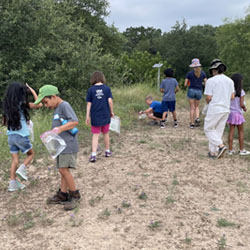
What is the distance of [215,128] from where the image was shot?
5223mm

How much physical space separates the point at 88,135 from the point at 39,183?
99.9 inches

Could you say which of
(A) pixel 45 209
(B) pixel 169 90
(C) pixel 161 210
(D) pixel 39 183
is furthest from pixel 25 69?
(C) pixel 161 210

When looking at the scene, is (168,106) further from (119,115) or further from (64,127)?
(64,127)

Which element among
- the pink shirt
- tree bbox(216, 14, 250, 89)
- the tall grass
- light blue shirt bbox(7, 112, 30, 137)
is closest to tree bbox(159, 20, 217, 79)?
tree bbox(216, 14, 250, 89)

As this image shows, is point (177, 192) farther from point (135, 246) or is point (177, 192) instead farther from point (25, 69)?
point (25, 69)

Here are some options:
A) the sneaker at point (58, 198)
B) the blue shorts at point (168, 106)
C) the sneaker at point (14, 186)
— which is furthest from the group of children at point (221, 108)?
the sneaker at point (14, 186)

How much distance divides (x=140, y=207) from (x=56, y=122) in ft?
4.46

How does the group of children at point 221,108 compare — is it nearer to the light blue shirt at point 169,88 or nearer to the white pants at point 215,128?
the white pants at point 215,128

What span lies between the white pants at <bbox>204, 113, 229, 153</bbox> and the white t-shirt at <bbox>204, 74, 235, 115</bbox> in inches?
3.9

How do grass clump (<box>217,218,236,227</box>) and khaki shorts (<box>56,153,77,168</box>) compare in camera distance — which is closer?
grass clump (<box>217,218,236,227</box>)

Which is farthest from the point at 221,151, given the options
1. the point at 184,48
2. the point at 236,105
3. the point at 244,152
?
the point at 184,48

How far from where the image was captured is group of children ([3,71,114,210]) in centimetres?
325

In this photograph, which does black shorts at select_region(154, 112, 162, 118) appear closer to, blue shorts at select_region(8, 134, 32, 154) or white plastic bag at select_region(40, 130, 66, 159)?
blue shorts at select_region(8, 134, 32, 154)

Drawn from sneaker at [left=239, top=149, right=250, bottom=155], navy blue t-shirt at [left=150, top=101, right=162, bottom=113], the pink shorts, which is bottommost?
sneaker at [left=239, top=149, right=250, bottom=155]
